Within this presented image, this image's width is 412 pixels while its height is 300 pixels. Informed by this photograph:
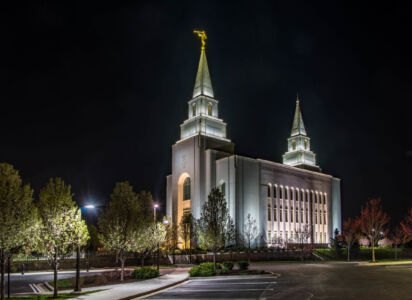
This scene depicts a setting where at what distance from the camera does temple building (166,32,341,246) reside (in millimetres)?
61625

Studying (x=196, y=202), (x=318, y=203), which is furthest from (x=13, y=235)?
(x=318, y=203)

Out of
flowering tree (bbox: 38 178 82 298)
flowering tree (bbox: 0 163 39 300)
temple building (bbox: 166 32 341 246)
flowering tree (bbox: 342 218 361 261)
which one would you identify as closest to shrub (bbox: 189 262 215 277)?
flowering tree (bbox: 38 178 82 298)

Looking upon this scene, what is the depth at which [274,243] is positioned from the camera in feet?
209

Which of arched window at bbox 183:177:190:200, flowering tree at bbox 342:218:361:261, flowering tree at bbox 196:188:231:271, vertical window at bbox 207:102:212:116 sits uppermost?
vertical window at bbox 207:102:212:116

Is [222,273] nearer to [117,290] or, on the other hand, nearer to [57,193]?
[117,290]

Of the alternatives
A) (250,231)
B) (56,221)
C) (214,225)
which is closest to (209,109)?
(250,231)

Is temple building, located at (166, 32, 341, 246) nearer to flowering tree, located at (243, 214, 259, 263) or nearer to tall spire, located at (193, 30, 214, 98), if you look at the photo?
tall spire, located at (193, 30, 214, 98)

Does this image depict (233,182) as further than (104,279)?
Yes

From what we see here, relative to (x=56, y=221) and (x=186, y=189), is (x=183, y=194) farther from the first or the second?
(x=56, y=221)

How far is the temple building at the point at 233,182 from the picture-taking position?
61.6 meters

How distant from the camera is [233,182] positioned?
60.8 metres

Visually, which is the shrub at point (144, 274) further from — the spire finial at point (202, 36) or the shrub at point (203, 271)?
the spire finial at point (202, 36)

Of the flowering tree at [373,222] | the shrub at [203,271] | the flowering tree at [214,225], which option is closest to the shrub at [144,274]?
the shrub at [203,271]

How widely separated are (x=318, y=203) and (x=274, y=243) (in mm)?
19681
